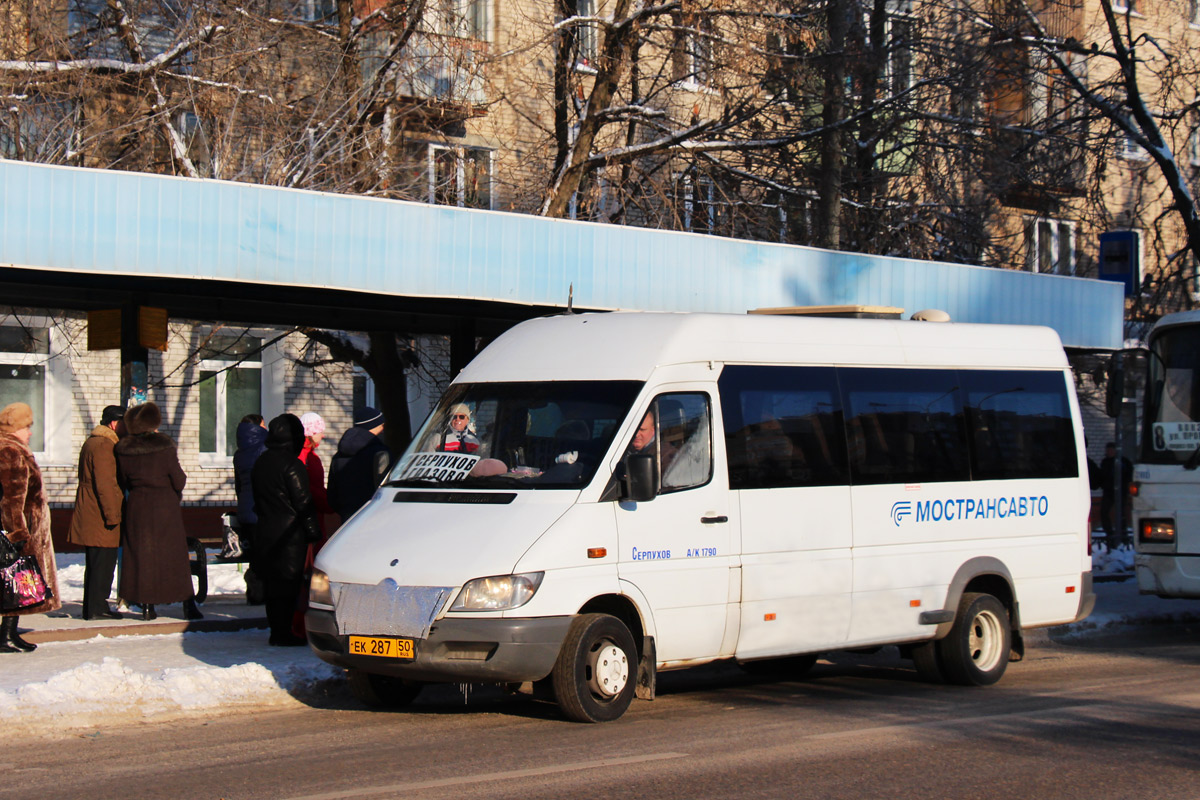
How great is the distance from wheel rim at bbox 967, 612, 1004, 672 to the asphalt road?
22 cm

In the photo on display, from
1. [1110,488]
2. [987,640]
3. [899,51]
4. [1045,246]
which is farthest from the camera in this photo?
[1045,246]

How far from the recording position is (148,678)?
8.78 meters

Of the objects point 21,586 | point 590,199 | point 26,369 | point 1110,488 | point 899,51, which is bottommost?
point 21,586

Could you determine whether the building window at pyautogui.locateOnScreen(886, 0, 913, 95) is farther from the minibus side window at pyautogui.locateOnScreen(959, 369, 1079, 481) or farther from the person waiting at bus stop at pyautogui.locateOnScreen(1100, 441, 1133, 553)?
the minibus side window at pyautogui.locateOnScreen(959, 369, 1079, 481)

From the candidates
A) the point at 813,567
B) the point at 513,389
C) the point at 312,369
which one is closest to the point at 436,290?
the point at 513,389

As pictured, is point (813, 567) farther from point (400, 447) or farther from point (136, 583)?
point (400, 447)

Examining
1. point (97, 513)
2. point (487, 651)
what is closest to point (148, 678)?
point (487, 651)

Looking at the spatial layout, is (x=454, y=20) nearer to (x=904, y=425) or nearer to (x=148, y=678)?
(x=904, y=425)

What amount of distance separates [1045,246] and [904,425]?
18207mm

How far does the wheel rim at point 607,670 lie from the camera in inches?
322

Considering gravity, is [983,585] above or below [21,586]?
below

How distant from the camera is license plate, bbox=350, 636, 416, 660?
7.89 meters

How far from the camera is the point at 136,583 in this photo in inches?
444

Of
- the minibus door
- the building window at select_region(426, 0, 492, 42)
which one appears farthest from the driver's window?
the building window at select_region(426, 0, 492, 42)
